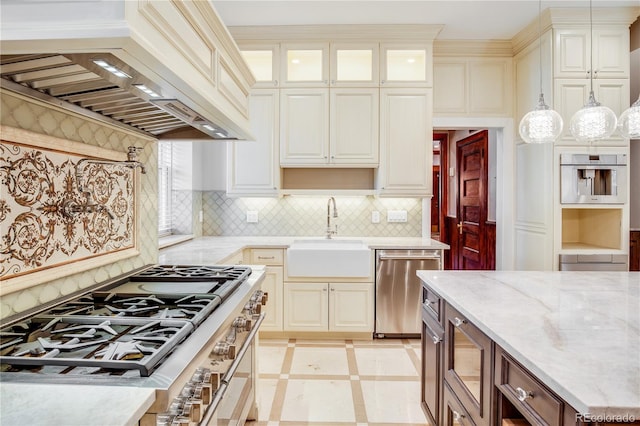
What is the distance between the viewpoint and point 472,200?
16.6 ft

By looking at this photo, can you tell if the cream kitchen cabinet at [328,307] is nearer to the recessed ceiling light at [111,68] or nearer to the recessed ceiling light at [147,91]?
the recessed ceiling light at [147,91]

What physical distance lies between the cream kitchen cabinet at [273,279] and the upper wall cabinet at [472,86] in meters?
2.18

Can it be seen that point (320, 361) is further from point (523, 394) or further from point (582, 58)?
point (582, 58)

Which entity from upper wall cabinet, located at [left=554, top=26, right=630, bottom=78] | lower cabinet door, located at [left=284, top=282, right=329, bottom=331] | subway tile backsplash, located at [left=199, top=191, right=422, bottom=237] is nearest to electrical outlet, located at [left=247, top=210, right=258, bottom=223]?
subway tile backsplash, located at [left=199, top=191, right=422, bottom=237]

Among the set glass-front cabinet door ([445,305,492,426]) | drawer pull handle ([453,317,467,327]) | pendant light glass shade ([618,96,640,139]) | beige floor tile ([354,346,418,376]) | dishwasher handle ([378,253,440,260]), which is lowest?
beige floor tile ([354,346,418,376])

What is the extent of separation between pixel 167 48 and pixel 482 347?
142 centimetres

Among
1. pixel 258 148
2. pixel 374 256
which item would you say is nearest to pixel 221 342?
pixel 374 256

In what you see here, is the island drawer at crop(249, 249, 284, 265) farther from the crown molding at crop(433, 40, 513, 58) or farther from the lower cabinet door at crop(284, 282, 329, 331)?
the crown molding at crop(433, 40, 513, 58)

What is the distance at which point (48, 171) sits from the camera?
139 cm

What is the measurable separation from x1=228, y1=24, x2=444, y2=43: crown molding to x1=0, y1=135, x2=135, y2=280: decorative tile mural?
2304 millimetres

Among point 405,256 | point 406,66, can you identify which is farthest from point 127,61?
point 406,66

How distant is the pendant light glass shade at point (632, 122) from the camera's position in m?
1.95

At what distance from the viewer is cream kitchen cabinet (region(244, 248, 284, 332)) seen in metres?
3.52

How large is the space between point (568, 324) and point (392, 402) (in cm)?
151
